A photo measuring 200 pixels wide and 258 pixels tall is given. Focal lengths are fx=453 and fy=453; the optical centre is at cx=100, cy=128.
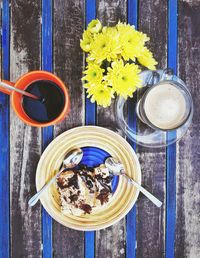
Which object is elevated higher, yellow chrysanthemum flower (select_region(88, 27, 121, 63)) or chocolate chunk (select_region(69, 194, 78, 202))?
yellow chrysanthemum flower (select_region(88, 27, 121, 63))

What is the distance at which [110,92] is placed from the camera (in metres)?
0.81

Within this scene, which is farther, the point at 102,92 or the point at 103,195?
the point at 103,195

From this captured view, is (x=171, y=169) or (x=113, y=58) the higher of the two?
(x=113, y=58)

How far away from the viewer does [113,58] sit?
788 mm

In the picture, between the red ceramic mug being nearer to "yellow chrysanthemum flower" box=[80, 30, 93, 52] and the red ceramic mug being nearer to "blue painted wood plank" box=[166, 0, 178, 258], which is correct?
"yellow chrysanthemum flower" box=[80, 30, 93, 52]

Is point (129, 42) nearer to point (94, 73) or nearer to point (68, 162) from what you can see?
point (94, 73)

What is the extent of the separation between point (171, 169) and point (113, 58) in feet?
1.02

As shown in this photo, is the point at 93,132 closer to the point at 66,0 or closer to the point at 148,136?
the point at 148,136

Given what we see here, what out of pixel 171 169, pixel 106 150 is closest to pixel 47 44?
pixel 106 150

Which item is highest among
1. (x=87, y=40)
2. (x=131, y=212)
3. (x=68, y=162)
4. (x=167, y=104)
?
(x=87, y=40)

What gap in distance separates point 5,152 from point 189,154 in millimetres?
395

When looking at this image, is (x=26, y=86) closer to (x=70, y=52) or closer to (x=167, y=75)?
(x=70, y=52)

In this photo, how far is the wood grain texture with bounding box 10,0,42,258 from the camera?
3.16 feet

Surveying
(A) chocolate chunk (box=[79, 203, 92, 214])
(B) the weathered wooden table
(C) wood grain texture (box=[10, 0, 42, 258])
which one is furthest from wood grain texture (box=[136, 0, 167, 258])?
(C) wood grain texture (box=[10, 0, 42, 258])
